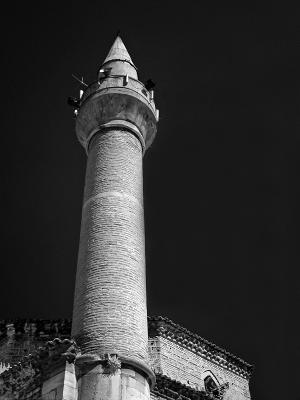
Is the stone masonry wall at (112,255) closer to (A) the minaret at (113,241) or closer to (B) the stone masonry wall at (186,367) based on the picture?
(A) the minaret at (113,241)

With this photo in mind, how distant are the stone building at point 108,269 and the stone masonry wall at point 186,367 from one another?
7474 mm

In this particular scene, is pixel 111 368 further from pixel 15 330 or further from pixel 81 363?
pixel 15 330

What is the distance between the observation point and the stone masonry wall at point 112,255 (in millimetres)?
7723

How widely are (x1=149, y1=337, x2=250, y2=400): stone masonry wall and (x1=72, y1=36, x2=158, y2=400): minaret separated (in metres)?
7.90

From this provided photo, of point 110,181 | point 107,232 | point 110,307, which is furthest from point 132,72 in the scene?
point 110,307

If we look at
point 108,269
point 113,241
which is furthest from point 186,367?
point 108,269

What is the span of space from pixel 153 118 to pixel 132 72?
1035 mm

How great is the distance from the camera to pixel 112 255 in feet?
27.7

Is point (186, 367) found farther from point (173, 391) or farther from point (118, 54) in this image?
point (118, 54)

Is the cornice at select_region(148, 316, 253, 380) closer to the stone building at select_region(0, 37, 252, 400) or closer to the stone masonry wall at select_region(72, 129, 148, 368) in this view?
the stone building at select_region(0, 37, 252, 400)

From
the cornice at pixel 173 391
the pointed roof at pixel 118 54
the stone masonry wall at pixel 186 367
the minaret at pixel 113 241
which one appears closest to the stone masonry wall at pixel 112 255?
the minaret at pixel 113 241

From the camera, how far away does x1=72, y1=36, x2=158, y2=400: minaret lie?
24.2ft

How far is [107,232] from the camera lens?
8.73 meters

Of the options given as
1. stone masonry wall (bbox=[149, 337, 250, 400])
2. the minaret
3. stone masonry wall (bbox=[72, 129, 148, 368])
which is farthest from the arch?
stone masonry wall (bbox=[72, 129, 148, 368])
